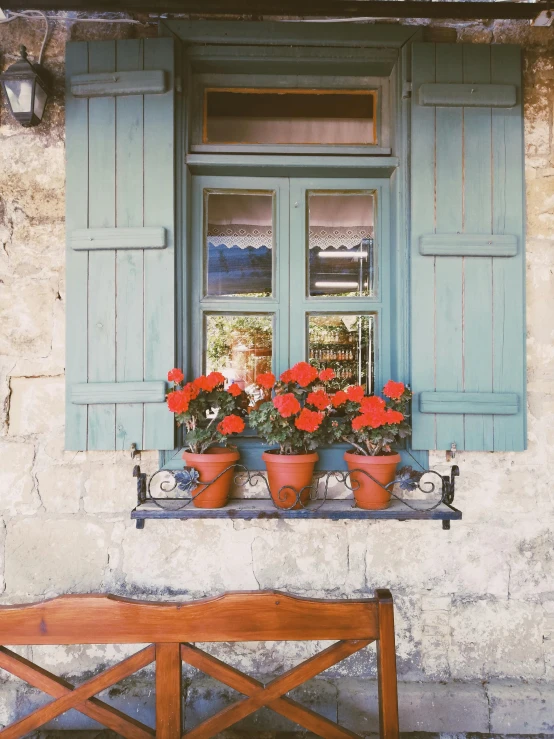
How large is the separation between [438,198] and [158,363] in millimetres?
1418

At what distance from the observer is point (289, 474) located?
6.49ft

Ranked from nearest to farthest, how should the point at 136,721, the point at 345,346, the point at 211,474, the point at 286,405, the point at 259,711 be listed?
the point at 136,721, the point at 286,405, the point at 211,474, the point at 259,711, the point at 345,346

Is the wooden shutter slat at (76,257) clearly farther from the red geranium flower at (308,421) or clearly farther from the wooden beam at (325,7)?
the red geranium flower at (308,421)

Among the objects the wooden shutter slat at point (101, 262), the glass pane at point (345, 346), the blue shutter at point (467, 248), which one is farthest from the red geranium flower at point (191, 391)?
the blue shutter at point (467, 248)

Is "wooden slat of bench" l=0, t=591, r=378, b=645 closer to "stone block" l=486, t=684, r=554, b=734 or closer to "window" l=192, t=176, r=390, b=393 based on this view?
"window" l=192, t=176, r=390, b=393

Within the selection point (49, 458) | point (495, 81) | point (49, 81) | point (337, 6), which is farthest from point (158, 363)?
point (495, 81)

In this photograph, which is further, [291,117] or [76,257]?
[291,117]

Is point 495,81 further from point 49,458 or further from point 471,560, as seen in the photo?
point 49,458

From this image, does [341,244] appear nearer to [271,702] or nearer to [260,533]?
[260,533]

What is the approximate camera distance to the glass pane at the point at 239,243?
236 centimetres

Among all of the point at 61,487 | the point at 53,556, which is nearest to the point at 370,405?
the point at 61,487

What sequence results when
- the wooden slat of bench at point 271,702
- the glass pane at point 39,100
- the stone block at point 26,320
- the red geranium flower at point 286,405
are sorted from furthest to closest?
the stone block at point 26,320 < the glass pane at point 39,100 < the red geranium flower at point 286,405 < the wooden slat of bench at point 271,702

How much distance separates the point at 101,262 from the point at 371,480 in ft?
4.83

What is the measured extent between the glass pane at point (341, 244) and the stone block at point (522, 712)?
1.88m
